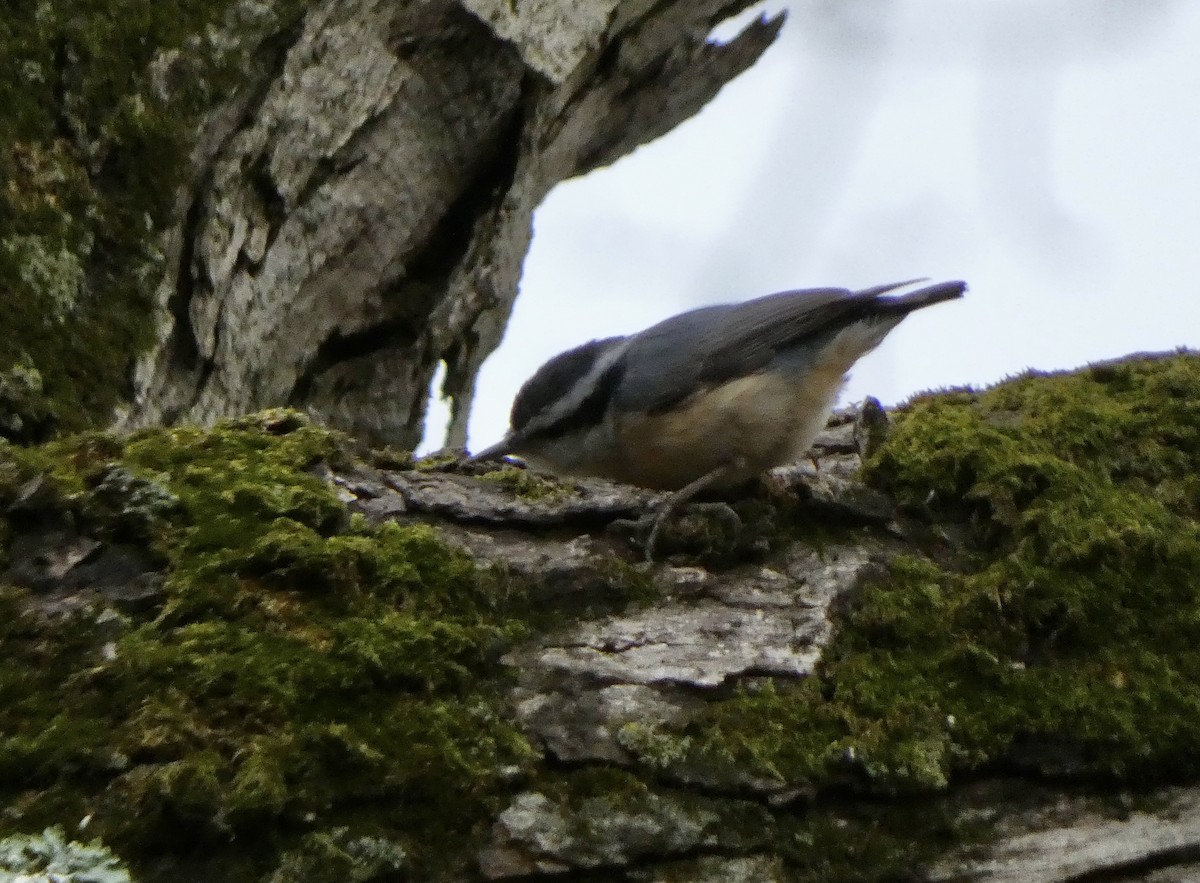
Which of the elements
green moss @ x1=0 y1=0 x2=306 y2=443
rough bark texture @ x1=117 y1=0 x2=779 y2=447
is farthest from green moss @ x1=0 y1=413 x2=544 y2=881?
rough bark texture @ x1=117 y1=0 x2=779 y2=447

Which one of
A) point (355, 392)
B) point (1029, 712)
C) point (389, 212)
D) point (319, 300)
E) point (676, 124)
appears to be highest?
point (676, 124)

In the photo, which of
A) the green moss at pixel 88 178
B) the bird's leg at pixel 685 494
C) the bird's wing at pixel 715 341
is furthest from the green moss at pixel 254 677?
the bird's wing at pixel 715 341

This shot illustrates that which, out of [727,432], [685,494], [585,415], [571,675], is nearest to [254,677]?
[571,675]

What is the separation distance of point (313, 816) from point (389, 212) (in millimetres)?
2413

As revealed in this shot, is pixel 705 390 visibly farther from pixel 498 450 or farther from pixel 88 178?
pixel 88 178

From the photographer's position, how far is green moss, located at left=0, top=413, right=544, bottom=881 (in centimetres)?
147

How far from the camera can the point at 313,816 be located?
4.96ft

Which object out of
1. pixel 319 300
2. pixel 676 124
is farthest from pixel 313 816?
pixel 676 124

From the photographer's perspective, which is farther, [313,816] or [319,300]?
[319,300]

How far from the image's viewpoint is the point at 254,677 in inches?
64.6

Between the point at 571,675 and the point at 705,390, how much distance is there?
1456 millimetres

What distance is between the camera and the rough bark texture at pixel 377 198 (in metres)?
3.20

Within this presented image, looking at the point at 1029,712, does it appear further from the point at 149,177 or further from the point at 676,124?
the point at 676,124

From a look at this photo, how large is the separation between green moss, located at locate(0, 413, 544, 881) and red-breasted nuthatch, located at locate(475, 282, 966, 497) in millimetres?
1065
